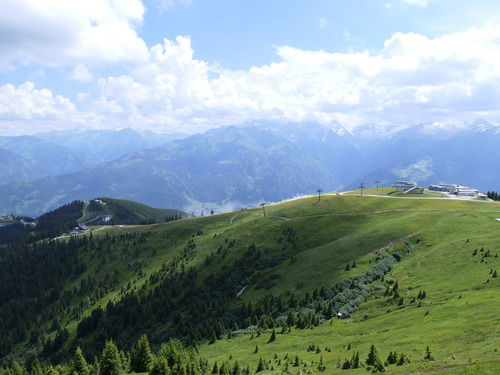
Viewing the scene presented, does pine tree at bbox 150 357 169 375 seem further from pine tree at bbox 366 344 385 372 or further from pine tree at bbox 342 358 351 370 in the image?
pine tree at bbox 366 344 385 372

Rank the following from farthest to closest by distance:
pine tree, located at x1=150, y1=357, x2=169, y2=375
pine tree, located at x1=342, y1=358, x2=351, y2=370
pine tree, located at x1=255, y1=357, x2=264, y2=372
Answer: pine tree, located at x1=255, y1=357, x2=264, y2=372 → pine tree, located at x1=150, y1=357, x2=169, y2=375 → pine tree, located at x1=342, y1=358, x2=351, y2=370

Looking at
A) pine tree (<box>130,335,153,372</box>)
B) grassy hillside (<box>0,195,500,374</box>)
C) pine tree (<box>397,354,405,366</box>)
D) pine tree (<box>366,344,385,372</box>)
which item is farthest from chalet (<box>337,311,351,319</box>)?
pine tree (<box>130,335,153,372</box>)

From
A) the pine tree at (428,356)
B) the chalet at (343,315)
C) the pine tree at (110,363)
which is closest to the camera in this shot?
the pine tree at (428,356)

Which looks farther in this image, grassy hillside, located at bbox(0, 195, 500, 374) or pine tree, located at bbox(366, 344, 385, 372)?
grassy hillside, located at bbox(0, 195, 500, 374)

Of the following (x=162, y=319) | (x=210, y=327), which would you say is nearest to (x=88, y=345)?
(x=162, y=319)

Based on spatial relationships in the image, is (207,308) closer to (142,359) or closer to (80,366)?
(142,359)

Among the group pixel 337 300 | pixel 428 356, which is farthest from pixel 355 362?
pixel 337 300

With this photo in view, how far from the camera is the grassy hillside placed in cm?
6994

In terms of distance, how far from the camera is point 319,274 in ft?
456

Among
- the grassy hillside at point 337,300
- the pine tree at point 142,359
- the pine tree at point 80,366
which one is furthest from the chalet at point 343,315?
the pine tree at point 80,366

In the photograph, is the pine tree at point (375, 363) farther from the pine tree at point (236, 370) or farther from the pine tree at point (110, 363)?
the pine tree at point (110, 363)

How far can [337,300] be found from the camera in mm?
113750

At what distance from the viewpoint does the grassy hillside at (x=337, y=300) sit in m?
69.9

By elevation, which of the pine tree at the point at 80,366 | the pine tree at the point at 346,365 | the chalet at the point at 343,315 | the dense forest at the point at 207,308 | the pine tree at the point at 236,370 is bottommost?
the dense forest at the point at 207,308
